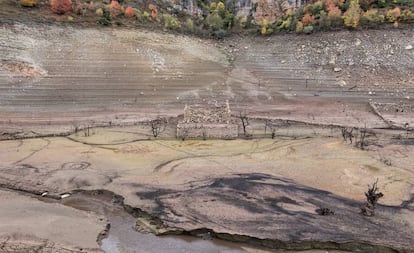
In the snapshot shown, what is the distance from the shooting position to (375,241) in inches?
469

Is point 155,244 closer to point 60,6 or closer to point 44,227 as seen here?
point 44,227

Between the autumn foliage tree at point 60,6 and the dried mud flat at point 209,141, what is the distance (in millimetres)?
2101

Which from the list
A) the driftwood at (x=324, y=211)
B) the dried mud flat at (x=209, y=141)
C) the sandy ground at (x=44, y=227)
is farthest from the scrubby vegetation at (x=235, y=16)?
the driftwood at (x=324, y=211)

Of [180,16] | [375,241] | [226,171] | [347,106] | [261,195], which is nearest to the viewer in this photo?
[375,241]

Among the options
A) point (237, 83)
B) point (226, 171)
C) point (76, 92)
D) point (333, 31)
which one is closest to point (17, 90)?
point (76, 92)

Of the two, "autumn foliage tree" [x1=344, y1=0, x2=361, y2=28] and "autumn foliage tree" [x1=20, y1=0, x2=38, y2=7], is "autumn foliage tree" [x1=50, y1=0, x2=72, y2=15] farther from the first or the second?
"autumn foliage tree" [x1=344, y1=0, x2=361, y2=28]

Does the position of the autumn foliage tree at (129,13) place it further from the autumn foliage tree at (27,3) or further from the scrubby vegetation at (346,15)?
the scrubby vegetation at (346,15)

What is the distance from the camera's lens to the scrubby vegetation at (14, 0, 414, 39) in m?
33.2

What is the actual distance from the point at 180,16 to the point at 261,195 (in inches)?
1045

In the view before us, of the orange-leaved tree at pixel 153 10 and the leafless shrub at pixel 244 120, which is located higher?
the orange-leaved tree at pixel 153 10

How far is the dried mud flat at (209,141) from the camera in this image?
508 inches

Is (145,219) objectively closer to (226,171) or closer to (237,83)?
(226,171)

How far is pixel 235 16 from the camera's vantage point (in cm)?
3912

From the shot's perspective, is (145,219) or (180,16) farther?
(180,16)
